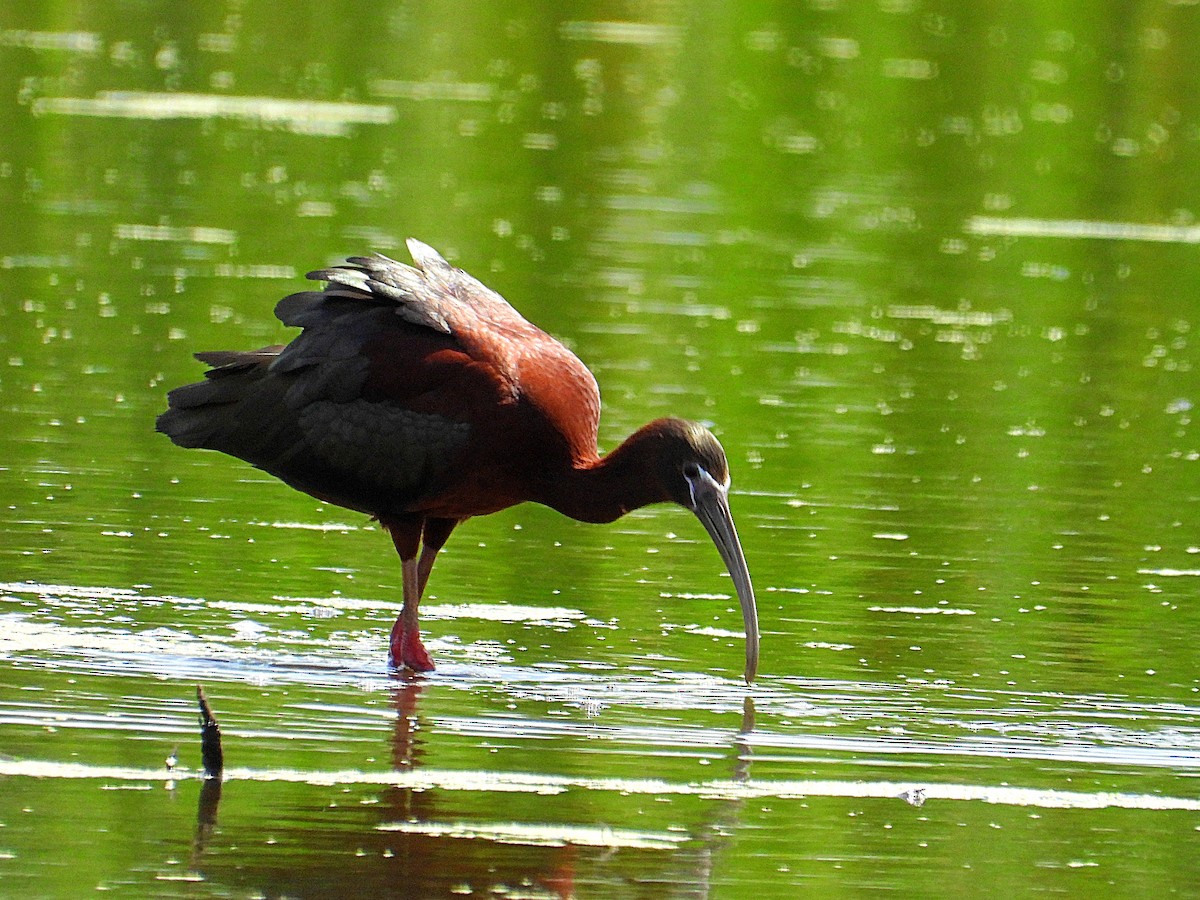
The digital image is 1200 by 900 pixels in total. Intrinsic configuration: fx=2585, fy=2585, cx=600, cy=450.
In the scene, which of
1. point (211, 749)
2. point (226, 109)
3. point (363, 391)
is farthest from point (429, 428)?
point (226, 109)

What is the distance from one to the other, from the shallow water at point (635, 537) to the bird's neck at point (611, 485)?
579 mm

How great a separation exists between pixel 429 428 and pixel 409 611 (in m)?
0.69

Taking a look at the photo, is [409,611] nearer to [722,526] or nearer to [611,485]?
[611,485]

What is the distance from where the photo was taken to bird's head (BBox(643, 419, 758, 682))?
9.31 metres

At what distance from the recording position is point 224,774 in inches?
309

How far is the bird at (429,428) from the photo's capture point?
374 inches

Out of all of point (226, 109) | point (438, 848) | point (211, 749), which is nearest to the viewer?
point (438, 848)

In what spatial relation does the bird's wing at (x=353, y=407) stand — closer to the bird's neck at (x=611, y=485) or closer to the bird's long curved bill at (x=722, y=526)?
the bird's neck at (x=611, y=485)

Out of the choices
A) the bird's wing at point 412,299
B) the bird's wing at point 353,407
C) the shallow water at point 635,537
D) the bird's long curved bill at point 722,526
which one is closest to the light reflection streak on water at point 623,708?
the shallow water at point 635,537

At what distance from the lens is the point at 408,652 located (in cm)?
950

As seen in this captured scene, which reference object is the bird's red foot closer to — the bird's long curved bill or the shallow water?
the shallow water

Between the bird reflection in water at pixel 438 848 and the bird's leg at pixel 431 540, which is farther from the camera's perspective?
the bird's leg at pixel 431 540

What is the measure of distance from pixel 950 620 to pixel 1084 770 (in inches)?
85.0

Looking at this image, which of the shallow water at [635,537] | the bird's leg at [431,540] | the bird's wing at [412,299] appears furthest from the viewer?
the bird's leg at [431,540]
